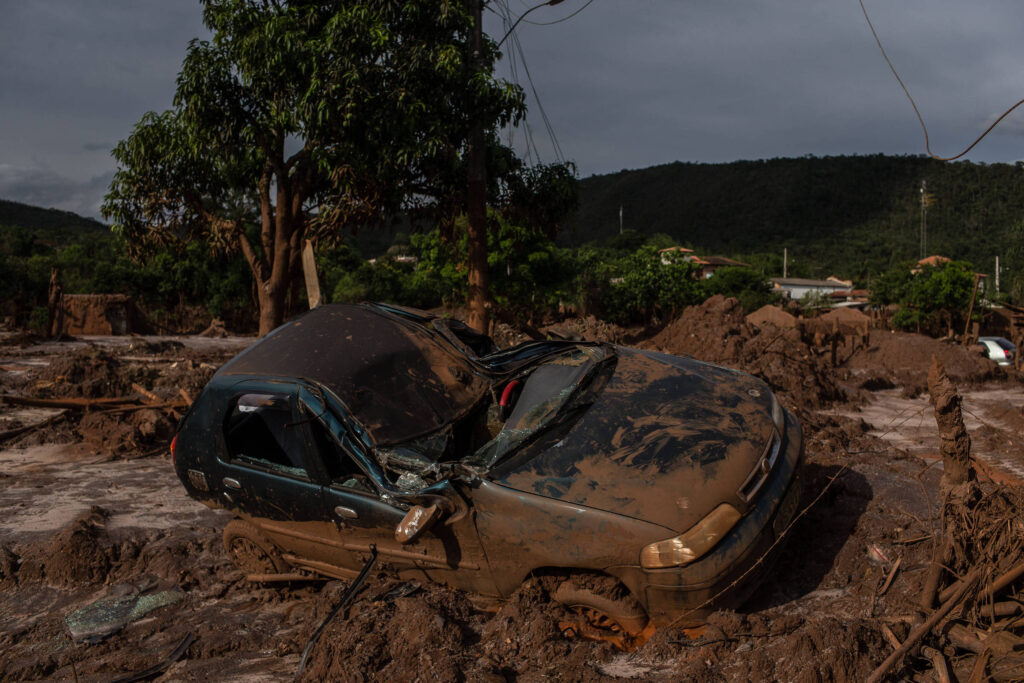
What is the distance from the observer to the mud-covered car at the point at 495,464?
9.82 ft

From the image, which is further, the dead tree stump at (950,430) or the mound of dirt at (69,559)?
the mound of dirt at (69,559)

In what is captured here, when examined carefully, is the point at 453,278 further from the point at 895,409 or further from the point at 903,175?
the point at 903,175

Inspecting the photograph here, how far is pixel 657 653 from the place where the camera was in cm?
295

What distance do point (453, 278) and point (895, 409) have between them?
1754cm

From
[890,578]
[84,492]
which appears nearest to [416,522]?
[890,578]

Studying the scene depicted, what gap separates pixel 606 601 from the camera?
120 inches

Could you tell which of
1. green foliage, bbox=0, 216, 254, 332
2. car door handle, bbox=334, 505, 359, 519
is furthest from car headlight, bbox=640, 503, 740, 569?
green foliage, bbox=0, 216, 254, 332

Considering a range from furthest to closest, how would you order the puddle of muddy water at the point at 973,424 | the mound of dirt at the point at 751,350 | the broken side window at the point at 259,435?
the mound of dirt at the point at 751,350 < the puddle of muddy water at the point at 973,424 < the broken side window at the point at 259,435

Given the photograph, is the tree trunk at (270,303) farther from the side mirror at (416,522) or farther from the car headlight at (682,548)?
the car headlight at (682,548)

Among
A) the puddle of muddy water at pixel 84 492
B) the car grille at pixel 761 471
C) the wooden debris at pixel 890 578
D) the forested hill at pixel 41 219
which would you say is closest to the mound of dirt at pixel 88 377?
the puddle of muddy water at pixel 84 492

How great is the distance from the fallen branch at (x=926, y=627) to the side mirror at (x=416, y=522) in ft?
6.33

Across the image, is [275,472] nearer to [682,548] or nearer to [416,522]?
[416,522]

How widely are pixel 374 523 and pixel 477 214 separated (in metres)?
7.09

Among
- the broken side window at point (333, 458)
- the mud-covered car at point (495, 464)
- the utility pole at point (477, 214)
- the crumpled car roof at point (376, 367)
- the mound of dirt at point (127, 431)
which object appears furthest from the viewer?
the utility pole at point (477, 214)
